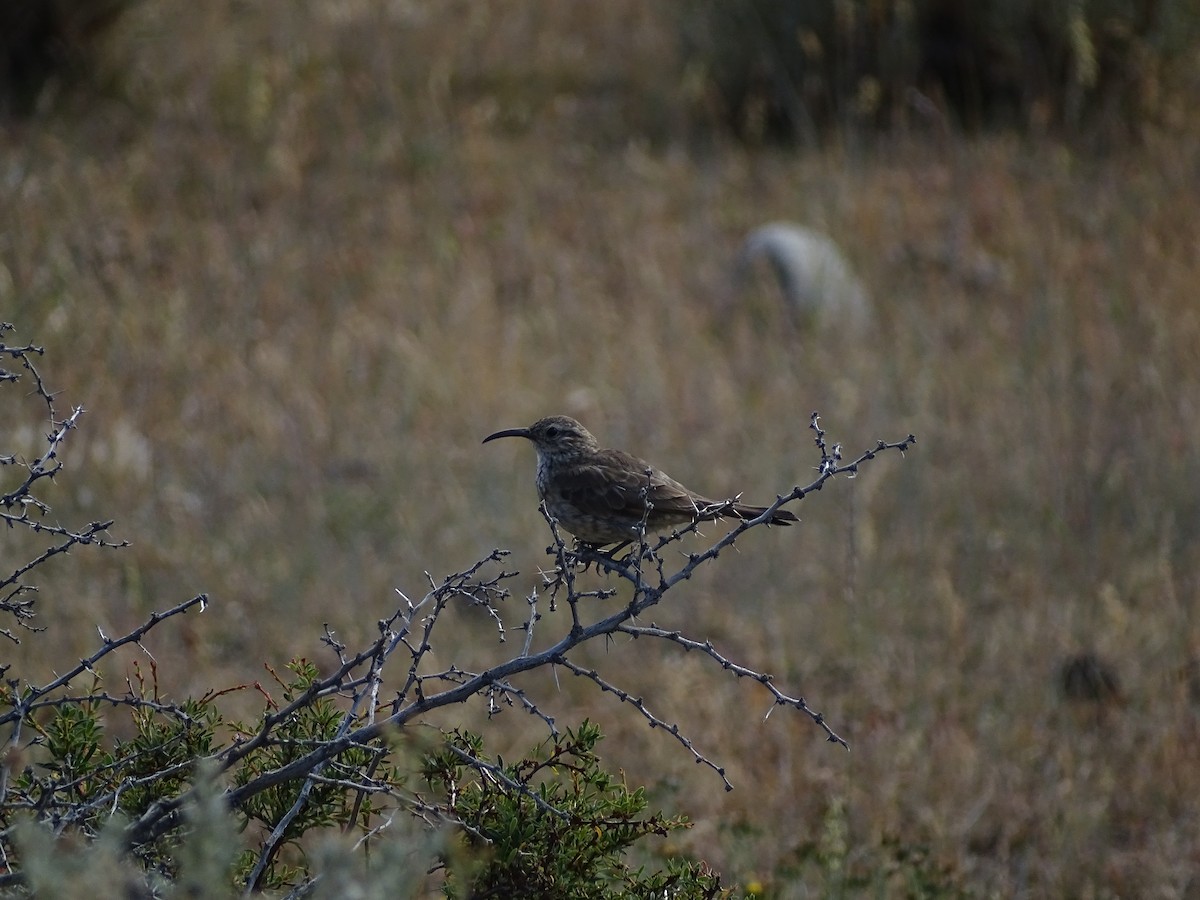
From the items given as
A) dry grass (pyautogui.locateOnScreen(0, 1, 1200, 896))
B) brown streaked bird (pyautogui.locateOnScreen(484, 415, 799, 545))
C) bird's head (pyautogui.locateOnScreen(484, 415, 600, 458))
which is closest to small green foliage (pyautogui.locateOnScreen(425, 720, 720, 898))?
Result: brown streaked bird (pyautogui.locateOnScreen(484, 415, 799, 545))

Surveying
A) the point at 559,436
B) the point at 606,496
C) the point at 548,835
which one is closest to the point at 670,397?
the point at 559,436

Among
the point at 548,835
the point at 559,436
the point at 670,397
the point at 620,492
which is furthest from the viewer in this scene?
the point at 670,397

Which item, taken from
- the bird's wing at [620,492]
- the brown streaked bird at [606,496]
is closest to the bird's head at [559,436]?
the brown streaked bird at [606,496]

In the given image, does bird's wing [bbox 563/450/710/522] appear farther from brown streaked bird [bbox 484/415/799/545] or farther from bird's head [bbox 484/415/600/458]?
bird's head [bbox 484/415/600/458]

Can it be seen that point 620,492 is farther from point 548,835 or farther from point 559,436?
point 548,835

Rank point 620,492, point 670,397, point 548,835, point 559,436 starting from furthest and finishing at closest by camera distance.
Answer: point 670,397
point 559,436
point 620,492
point 548,835

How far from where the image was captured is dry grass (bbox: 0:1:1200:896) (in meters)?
5.41

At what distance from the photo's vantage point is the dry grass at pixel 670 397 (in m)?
5.41

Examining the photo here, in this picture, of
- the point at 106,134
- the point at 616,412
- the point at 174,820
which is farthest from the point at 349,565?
the point at 106,134

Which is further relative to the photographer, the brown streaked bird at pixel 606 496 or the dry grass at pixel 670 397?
the dry grass at pixel 670 397

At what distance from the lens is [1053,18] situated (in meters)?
10.7

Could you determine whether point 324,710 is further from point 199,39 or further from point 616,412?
point 199,39

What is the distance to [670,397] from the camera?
8.26 m

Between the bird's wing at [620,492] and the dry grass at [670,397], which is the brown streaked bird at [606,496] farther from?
the dry grass at [670,397]
